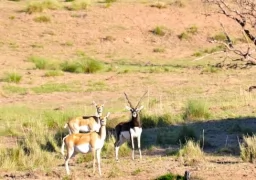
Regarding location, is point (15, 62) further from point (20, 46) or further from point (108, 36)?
point (108, 36)

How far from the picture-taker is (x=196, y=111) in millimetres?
22219

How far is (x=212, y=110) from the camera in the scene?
2334 cm

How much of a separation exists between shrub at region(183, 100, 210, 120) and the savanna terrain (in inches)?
1.2

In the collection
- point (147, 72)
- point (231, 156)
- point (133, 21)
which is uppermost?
point (133, 21)

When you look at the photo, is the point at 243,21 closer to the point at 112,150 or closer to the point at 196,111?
the point at 112,150

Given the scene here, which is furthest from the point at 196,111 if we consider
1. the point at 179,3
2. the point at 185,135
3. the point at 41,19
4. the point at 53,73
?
the point at 179,3

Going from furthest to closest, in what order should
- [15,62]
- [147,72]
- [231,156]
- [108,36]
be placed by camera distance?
1. [108,36]
2. [15,62]
3. [147,72]
4. [231,156]

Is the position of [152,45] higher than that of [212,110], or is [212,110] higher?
[152,45]

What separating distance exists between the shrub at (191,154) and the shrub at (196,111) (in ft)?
18.1

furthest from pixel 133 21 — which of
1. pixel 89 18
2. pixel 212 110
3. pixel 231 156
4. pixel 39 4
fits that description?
pixel 231 156

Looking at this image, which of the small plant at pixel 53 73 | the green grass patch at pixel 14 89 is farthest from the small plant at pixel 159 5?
the green grass patch at pixel 14 89

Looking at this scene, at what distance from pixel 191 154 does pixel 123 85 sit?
54.1 feet

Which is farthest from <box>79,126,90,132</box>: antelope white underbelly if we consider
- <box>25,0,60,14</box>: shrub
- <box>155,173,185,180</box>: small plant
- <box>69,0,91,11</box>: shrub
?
<box>69,0,91,11</box>: shrub

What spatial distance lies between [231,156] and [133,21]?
35.3 metres
